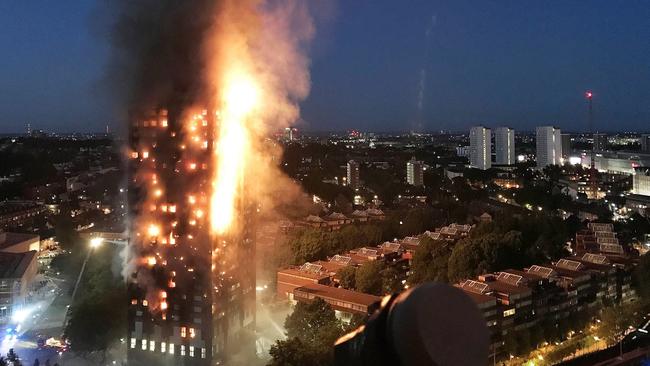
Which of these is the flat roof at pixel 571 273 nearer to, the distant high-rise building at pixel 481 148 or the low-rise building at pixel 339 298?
the low-rise building at pixel 339 298

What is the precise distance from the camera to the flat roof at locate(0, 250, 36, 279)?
955 centimetres

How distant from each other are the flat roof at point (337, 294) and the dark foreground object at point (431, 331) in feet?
23.2

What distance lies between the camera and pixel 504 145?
139 feet

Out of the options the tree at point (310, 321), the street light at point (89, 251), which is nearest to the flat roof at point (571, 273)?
the tree at point (310, 321)

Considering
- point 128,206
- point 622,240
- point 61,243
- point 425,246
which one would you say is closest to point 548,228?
point 622,240

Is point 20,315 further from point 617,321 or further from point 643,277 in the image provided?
point 643,277

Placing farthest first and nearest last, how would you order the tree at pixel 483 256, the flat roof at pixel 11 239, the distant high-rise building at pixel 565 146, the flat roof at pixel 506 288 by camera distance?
1. the distant high-rise building at pixel 565 146
2. the flat roof at pixel 11 239
3. the tree at pixel 483 256
4. the flat roof at pixel 506 288

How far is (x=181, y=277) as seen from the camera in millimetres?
6258

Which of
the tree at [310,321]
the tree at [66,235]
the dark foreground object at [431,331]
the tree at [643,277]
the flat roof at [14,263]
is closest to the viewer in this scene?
the dark foreground object at [431,331]

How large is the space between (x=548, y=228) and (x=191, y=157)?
9.47 metres

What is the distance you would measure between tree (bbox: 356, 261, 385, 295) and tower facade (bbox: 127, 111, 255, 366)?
10.1ft

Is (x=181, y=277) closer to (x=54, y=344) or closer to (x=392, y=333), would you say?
(x=54, y=344)

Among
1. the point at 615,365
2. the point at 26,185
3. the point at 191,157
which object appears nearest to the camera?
the point at 615,365

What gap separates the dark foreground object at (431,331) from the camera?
1.02 meters
